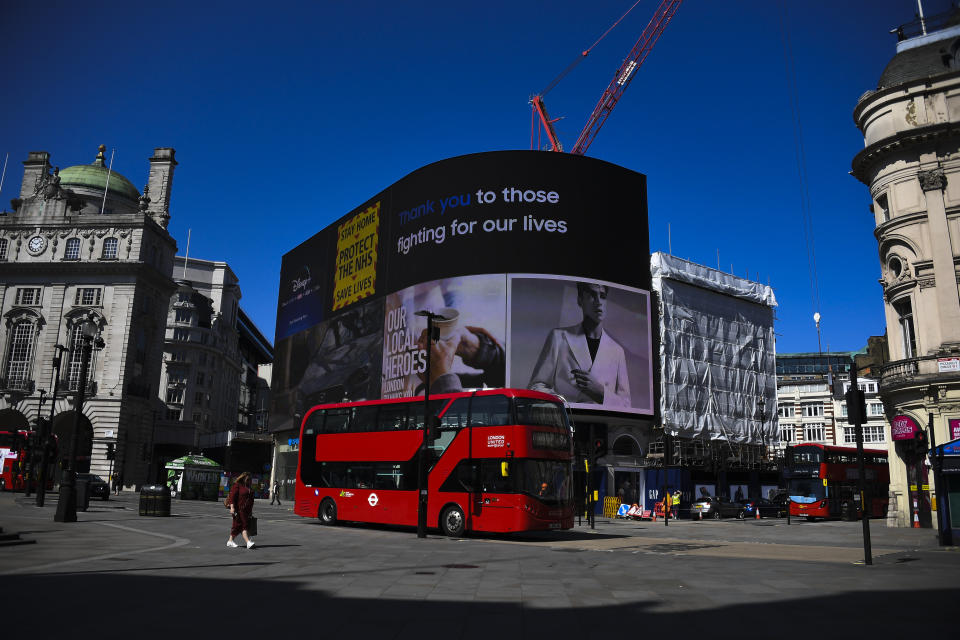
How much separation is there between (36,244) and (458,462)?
222 ft

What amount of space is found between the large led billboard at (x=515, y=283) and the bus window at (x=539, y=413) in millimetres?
21143

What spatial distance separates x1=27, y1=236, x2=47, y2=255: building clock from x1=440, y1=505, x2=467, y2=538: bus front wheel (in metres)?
66.9

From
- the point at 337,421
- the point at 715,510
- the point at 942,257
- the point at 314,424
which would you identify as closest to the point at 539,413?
the point at 337,421

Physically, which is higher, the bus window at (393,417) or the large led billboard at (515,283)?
the large led billboard at (515,283)

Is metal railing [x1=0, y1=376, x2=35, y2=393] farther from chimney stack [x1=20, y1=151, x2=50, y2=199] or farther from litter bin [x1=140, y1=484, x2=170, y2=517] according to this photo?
litter bin [x1=140, y1=484, x2=170, y2=517]

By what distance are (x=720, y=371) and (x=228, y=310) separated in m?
85.5

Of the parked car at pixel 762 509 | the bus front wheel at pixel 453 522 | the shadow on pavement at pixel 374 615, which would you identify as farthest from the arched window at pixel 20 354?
the shadow on pavement at pixel 374 615

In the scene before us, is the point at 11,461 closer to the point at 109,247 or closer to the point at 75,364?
the point at 75,364

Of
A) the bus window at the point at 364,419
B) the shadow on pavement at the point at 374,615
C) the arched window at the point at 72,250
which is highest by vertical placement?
the arched window at the point at 72,250

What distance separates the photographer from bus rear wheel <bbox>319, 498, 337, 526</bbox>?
1077 inches

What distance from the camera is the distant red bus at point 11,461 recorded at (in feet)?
148

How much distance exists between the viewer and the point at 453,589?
33.9 feet

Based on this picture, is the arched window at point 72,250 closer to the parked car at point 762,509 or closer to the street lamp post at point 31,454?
the street lamp post at point 31,454

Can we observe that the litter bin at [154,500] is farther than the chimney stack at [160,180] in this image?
No
